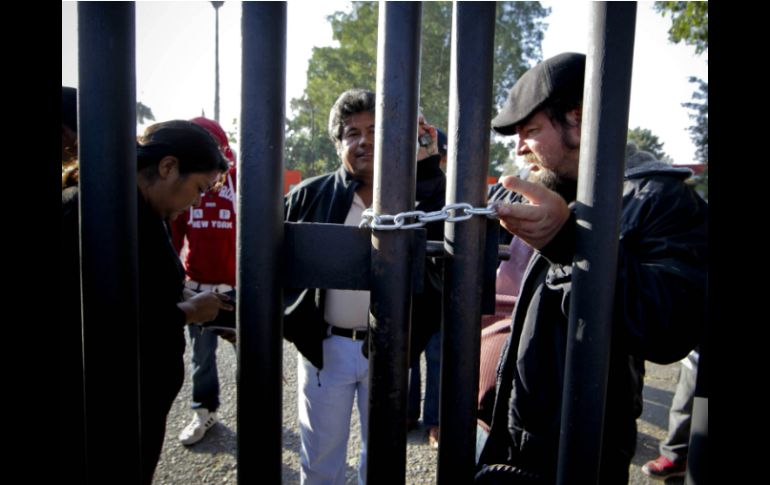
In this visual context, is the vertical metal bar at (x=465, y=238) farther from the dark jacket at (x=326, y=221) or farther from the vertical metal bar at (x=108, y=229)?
the dark jacket at (x=326, y=221)

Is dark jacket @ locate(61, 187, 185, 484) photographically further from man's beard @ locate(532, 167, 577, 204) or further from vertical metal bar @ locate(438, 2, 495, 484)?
man's beard @ locate(532, 167, 577, 204)

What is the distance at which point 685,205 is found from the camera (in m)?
1.26

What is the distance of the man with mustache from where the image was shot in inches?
94.3

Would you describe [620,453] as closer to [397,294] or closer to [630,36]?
[397,294]

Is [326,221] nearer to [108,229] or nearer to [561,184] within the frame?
[561,184]

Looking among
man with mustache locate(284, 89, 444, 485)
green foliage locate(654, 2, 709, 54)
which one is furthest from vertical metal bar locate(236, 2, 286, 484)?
green foliage locate(654, 2, 709, 54)

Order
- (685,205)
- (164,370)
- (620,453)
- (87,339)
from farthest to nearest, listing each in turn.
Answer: (164,370) → (620,453) → (685,205) → (87,339)

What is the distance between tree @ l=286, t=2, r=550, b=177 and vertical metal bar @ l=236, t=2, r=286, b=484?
18.8 metres

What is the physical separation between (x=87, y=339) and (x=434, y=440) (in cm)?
335

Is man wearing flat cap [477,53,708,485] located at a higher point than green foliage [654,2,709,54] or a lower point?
lower
